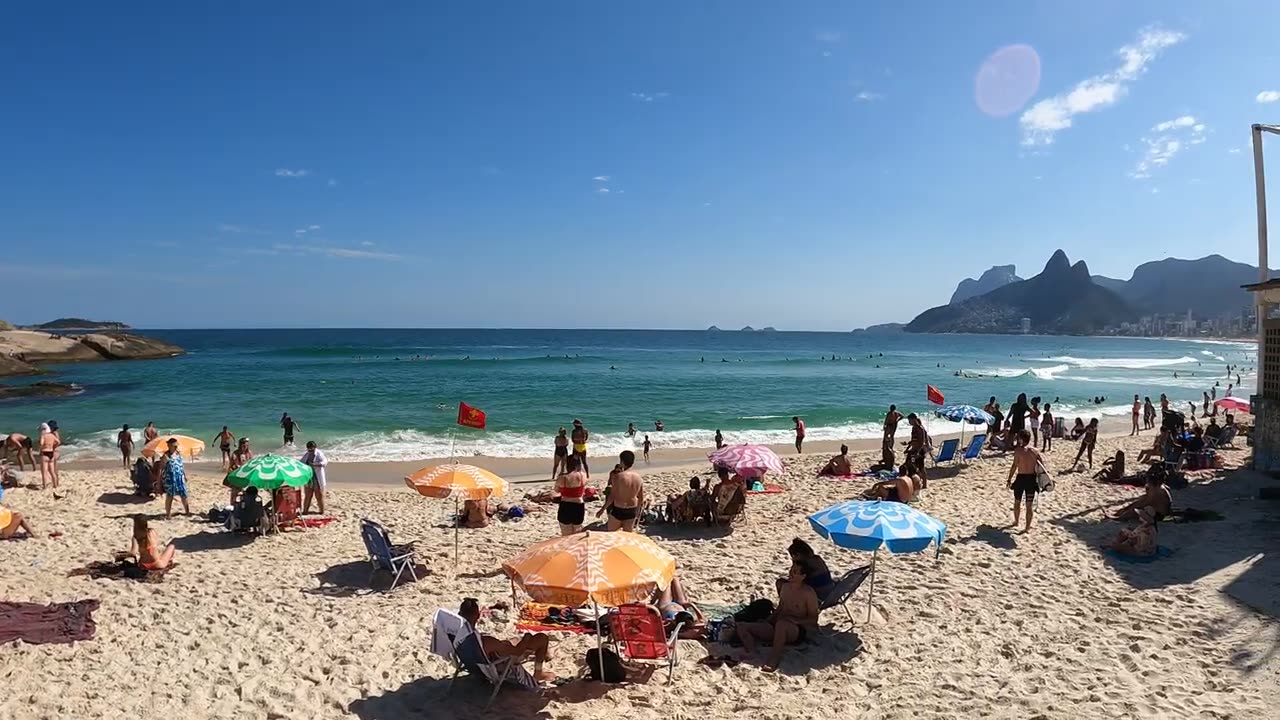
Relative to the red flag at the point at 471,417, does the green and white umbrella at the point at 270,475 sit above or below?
below

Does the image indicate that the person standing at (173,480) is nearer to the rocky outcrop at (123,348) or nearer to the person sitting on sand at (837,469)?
the person sitting on sand at (837,469)

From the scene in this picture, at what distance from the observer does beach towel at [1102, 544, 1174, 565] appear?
28.5ft

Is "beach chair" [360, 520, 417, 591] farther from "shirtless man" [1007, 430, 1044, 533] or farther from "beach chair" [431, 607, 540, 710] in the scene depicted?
"shirtless man" [1007, 430, 1044, 533]

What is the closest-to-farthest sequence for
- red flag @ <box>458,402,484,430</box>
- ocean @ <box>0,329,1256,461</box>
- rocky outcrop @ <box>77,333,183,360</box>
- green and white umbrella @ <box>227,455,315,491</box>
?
green and white umbrella @ <box>227,455,315,491</box>
red flag @ <box>458,402,484,430</box>
ocean @ <box>0,329,1256,461</box>
rocky outcrop @ <box>77,333,183,360</box>

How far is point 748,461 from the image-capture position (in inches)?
443

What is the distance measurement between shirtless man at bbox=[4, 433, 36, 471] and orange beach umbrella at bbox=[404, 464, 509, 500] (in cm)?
1370

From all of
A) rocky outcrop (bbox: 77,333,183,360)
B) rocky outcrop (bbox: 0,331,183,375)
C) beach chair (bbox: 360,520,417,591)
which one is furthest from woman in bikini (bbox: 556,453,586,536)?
rocky outcrop (bbox: 77,333,183,360)

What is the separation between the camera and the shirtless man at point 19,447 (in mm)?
15836

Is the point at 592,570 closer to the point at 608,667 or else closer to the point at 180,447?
the point at 608,667

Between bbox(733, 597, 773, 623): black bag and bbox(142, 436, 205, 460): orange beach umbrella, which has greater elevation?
bbox(142, 436, 205, 460): orange beach umbrella

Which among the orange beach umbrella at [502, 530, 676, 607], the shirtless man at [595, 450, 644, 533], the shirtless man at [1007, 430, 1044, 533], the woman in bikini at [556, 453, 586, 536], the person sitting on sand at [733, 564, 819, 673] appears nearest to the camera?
the orange beach umbrella at [502, 530, 676, 607]

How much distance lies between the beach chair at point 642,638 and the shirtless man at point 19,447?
1750 cm

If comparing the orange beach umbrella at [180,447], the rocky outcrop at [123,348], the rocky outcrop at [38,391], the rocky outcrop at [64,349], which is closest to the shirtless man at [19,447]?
the orange beach umbrella at [180,447]

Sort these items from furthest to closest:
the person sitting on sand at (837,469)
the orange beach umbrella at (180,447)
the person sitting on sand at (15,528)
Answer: the person sitting on sand at (837,469)
the orange beach umbrella at (180,447)
the person sitting on sand at (15,528)
